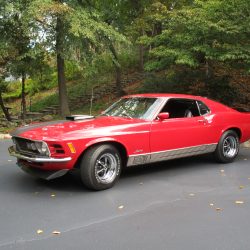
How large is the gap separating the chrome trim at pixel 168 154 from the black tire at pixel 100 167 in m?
0.32

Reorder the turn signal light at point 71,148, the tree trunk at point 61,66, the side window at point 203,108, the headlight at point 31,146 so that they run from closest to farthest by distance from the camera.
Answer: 1. the turn signal light at point 71,148
2. the headlight at point 31,146
3. the side window at point 203,108
4. the tree trunk at point 61,66

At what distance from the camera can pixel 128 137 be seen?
6660 millimetres

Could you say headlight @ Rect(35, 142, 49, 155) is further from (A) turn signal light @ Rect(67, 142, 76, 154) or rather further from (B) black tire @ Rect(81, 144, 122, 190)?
(B) black tire @ Rect(81, 144, 122, 190)

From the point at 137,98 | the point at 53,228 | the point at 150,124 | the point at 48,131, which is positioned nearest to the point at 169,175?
the point at 150,124

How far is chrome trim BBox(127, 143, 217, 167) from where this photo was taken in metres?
6.83

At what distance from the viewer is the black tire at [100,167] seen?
6.16m

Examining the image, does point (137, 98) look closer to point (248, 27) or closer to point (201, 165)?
point (201, 165)

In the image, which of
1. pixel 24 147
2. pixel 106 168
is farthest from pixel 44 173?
pixel 106 168

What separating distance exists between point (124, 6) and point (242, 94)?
10.1 meters

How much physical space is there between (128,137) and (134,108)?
1.07 m

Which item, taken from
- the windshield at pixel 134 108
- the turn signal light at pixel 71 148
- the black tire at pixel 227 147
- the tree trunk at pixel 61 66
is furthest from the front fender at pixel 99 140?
the tree trunk at pixel 61 66

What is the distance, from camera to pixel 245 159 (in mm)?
9000

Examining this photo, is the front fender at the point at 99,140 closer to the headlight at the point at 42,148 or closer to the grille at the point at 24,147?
the headlight at the point at 42,148

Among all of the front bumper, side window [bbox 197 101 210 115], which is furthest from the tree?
the front bumper
